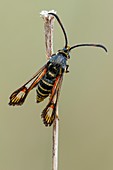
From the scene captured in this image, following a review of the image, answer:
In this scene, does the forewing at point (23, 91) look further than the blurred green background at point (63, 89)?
No

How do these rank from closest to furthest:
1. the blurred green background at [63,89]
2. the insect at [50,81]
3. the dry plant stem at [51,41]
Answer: the dry plant stem at [51,41]
the insect at [50,81]
the blurred green background at [63,89]

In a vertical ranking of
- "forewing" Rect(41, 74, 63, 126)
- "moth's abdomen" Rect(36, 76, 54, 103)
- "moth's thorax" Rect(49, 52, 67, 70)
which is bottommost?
"forewing" Rect(41, 74, 63, 126)

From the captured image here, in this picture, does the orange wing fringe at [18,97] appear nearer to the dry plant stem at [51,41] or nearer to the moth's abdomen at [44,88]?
the moth's abdomen at [44,88]

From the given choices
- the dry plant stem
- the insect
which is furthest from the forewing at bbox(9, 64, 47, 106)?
the dry plant stem

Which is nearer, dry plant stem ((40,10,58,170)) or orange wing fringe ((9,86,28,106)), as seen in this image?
dry plant stem ((40,10,58,170))

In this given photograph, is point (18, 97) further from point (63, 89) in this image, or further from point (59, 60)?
point (63, 89)

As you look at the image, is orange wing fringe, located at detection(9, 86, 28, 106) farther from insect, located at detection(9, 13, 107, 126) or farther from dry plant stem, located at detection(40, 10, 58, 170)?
dry plant stem, located at detection(40, 10, 58, 170)

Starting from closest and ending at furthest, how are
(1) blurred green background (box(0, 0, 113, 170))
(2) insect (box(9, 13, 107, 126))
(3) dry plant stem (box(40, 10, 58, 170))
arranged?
1. (3) dry plant stem (box(40, 10, 58, 170))
2. (2) insect (box(9, 13, 107, 126))
3. (1) blurred green background (box(0, 0, 113, 170))

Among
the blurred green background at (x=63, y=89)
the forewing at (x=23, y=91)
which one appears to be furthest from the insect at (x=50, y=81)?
the blurred green background at (x=63, y=89)
